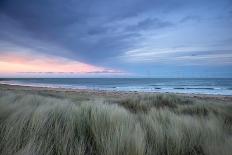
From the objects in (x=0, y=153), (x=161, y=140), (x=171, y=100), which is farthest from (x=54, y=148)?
(x=171, y=100)

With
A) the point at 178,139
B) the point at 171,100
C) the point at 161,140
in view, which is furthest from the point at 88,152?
the point at 171,100

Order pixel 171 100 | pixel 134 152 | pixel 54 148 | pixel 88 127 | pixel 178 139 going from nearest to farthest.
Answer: pixel 134 152 < pixel 54 148 < pixel 178 139 < pixel 88 127 < pixel 171 100

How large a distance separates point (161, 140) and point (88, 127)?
3.79 feet

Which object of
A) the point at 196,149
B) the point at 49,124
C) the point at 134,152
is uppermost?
the point at 49,124

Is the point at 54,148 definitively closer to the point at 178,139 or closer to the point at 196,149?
the point at 178,139

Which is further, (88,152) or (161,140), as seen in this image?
(161,140)

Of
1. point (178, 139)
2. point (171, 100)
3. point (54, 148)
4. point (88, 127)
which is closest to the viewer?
point (54, 148)

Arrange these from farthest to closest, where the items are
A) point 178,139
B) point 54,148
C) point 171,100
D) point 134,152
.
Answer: point 171,100 → point 178,139 → point 54,148 → point 134,152

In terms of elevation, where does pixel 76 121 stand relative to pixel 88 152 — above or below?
above

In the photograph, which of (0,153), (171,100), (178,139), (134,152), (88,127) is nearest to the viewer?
(0,153)

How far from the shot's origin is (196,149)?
248cm

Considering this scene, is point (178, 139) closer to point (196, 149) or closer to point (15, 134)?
point (196, 149)

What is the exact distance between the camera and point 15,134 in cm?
206

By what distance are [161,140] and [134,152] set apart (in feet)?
2.23
